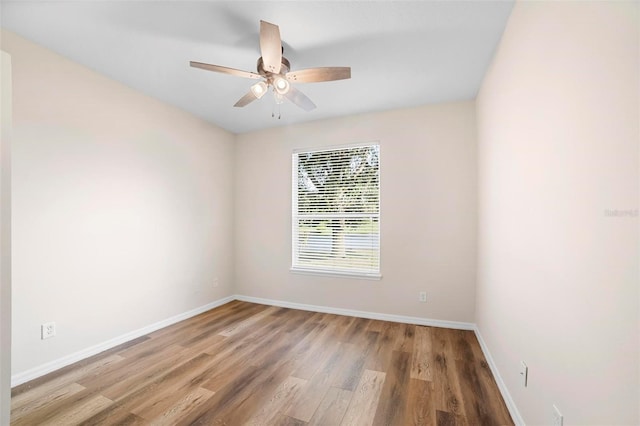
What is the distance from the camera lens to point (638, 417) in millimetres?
718

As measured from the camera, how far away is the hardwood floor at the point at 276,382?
168cm

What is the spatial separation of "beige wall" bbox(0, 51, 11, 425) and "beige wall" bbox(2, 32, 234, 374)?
1266 mm

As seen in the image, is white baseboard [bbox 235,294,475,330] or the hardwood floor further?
white baseboard [bbox 235,294,475,330]

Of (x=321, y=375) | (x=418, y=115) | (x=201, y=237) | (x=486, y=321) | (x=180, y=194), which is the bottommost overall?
(x=321, y=375)

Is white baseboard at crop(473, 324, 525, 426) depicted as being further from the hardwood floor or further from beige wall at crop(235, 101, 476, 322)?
beige wall at crop(235, 101, 476, 322)

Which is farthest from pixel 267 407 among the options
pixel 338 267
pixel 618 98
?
pixel 618 98

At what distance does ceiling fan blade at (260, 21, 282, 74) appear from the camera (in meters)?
1.56

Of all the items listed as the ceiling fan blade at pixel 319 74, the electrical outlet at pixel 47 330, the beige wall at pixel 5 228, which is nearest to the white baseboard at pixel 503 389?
the ceiling fan blade at pixel 319 74

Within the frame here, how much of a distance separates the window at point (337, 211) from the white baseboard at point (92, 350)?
1.61m

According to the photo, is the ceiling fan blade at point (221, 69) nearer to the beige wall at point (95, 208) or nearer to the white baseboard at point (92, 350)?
the beige wall at point (95, 208)

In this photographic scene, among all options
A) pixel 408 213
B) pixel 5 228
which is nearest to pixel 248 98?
pixel 5 228

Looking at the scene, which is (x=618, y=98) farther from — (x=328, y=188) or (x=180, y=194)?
(x=180, y=194)

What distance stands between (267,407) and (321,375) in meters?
0.52

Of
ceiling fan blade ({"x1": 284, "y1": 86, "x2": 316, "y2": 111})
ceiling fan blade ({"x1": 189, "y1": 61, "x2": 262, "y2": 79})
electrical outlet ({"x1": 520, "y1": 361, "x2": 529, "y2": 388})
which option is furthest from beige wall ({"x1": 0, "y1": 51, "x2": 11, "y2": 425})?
electrical outlet ({"x1": 520, "y1": 361, "x2": 529, "y2": 388})
